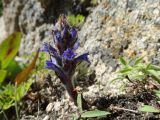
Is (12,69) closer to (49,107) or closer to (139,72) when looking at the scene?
(49,107)

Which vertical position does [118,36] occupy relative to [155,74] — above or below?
above

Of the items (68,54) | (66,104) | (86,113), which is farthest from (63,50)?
(66,104)

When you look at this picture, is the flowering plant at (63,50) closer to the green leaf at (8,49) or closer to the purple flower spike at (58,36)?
the purple flower spike at (58,36)

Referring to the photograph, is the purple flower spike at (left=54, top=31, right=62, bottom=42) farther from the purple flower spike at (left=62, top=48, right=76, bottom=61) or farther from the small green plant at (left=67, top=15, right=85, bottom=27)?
the small green plant at (left=67, top=15, right=85, bottom=27)

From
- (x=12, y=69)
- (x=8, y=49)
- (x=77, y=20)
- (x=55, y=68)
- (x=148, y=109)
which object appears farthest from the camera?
(x=12, y=69)

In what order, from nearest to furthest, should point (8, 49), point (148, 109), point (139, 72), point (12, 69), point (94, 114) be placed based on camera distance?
point (148, 109), point (94, 114), point (139, 72), point (8, 49), point (12, 69)

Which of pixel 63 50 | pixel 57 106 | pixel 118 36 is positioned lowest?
pixel 57 106

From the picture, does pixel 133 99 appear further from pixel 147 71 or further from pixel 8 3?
pixel 8 3

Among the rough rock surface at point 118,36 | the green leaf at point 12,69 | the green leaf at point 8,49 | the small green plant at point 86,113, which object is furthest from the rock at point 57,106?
the green leaf at point 12,69
